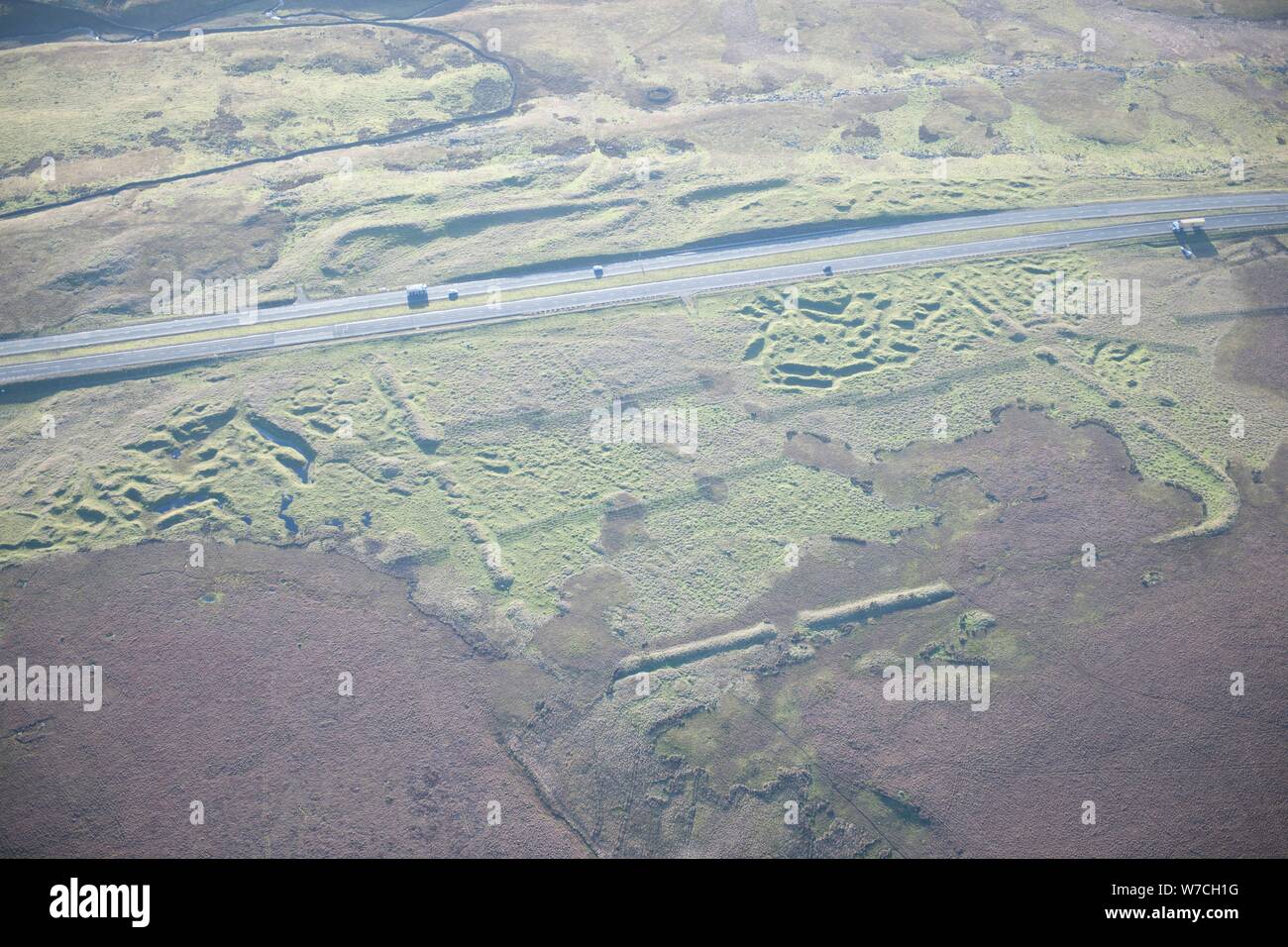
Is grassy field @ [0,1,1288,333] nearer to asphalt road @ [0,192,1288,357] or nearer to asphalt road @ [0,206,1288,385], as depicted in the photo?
asphalt road @ [0,192,1288,357]

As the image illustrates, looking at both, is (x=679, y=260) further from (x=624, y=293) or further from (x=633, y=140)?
(x=633, y=140)

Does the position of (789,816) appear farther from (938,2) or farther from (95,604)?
(938,2)

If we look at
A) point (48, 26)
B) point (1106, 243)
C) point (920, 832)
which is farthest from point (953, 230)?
point (48, 26)

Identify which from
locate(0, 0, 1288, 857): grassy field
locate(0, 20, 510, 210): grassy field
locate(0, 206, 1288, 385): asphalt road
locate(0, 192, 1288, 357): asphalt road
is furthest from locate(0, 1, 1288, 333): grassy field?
locate(0, 206, 1288, 385): asphalt road

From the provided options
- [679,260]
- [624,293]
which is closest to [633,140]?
[679,260]

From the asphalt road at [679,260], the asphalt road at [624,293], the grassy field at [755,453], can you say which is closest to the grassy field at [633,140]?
the grassy field at [755,453]

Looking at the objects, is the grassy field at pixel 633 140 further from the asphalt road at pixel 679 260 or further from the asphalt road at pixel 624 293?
the asphalt road at pixel 624 293
